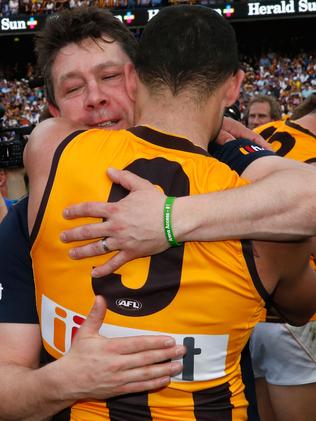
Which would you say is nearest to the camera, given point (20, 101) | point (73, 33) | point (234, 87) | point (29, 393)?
point (29, 393)

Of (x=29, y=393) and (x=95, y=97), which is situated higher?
(x=95, y=97)

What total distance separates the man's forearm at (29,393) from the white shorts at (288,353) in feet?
5.80

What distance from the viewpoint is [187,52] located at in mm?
1575

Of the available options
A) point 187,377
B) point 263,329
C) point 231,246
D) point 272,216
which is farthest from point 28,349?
point 263,329

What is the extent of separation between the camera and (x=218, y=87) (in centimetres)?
162

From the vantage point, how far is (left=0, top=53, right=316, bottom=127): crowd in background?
22344 millimetres

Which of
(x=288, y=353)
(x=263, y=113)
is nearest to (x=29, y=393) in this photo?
(x=288, y=353)

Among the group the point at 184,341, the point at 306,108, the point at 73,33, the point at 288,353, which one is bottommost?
the point at 288,353

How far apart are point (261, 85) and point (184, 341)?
22.6 meters

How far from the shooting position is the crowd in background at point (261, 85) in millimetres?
22344

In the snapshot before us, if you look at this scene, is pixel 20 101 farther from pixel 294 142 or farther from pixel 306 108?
pixel 294 142

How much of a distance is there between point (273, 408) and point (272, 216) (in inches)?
79.7

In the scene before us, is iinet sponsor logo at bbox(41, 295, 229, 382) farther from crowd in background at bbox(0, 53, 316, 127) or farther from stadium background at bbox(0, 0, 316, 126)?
crowd in background at bbox(0, 53, 316, 127)

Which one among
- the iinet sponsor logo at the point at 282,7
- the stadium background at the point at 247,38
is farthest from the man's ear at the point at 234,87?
the iinet sponsor logo at the point at 282,7
